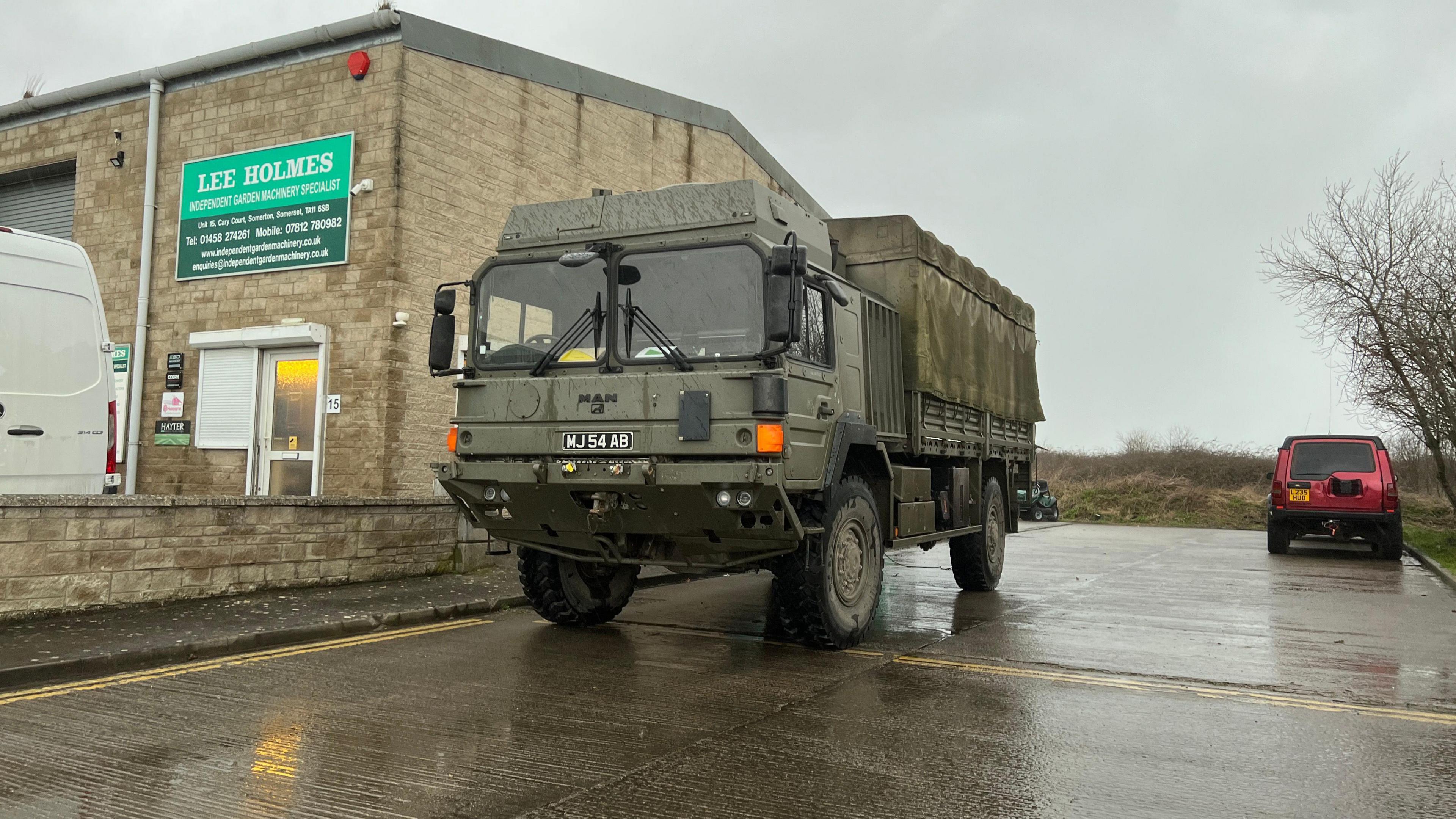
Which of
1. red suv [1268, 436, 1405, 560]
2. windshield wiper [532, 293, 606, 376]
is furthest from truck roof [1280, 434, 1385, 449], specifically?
A: windshield wiper [532, 293, 606, 376]

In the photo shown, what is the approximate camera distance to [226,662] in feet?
22.4

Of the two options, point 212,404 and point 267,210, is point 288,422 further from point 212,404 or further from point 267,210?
point 267,210

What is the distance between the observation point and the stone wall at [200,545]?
7.74m

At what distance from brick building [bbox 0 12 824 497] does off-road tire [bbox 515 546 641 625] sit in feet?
15.2

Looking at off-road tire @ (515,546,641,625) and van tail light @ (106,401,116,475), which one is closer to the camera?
off-road tire @ (515,546,641,625)

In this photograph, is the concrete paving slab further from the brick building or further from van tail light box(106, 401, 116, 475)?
the brick building

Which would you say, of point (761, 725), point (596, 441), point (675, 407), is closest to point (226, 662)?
point (596, 441)

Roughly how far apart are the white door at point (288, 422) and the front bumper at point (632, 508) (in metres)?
6.14

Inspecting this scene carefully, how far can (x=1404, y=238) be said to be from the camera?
65.7 ft

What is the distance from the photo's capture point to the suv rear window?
18156 millimetres

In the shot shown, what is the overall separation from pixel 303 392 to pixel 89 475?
4.77 m

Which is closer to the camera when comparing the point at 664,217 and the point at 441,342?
the point at 664,217

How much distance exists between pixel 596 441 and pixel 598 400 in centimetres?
28

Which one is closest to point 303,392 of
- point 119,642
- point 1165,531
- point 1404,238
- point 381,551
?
point 381,551
